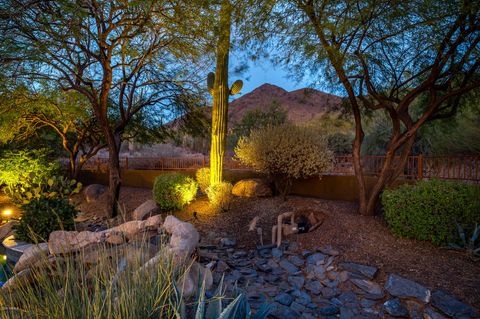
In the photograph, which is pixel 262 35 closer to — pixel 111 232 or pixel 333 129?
pixel 111 232

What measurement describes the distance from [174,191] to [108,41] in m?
4.93

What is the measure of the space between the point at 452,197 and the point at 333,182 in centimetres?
380

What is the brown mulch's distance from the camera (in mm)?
4668

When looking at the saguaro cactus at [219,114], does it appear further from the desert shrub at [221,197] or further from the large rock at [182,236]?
the large rock at [182,236]

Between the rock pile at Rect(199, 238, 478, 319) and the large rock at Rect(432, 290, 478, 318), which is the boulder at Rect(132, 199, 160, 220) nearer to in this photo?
the rock pile at Rect(199, 238, 478, 319)

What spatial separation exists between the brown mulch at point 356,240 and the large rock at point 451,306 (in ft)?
0.50

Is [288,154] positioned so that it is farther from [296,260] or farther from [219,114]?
[296,260]

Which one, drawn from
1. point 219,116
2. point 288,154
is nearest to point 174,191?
point 219,116

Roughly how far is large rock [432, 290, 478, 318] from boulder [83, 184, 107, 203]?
1397 cm

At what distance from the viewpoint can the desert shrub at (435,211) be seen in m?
5.55

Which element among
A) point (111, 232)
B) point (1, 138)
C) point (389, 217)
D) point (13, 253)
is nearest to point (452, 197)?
point (389, 217)

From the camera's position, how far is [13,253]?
5602 mm

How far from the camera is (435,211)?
5.64 m

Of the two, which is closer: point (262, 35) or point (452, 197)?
point (452, 197)
